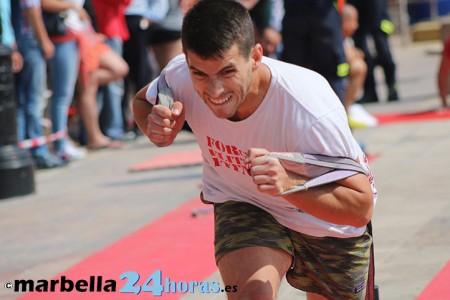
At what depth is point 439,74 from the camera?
12789mm

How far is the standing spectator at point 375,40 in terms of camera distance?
14.9 meters

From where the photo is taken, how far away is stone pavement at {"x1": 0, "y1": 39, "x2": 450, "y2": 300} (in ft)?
21.1

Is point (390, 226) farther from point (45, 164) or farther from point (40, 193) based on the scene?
point (45, 164)

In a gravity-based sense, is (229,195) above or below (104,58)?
above

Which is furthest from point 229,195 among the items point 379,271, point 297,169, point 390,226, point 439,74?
point 439,74

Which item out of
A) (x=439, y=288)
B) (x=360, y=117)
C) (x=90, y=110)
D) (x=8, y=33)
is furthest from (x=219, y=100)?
(x=360, y=117)

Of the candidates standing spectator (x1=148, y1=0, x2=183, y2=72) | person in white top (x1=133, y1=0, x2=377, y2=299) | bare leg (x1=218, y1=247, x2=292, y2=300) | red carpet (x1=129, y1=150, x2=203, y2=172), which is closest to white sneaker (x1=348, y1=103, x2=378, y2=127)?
red carpet (x1=129, y1=150, x2=203, y2=172)

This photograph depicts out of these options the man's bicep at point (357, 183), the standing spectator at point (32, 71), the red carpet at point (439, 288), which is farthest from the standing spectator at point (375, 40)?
the man's bicep at point (357, 183)

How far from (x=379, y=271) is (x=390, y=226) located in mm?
1131

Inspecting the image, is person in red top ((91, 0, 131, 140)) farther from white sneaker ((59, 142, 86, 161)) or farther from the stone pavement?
white sneaker ((59, 142, 86, 161))

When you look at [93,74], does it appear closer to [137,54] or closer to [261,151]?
[137,54]

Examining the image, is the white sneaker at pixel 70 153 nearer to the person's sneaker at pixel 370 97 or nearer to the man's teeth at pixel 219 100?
the person's sneaker at pixel 370 97

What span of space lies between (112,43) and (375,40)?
163 inches

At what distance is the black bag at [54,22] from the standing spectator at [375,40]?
16.9 ft
